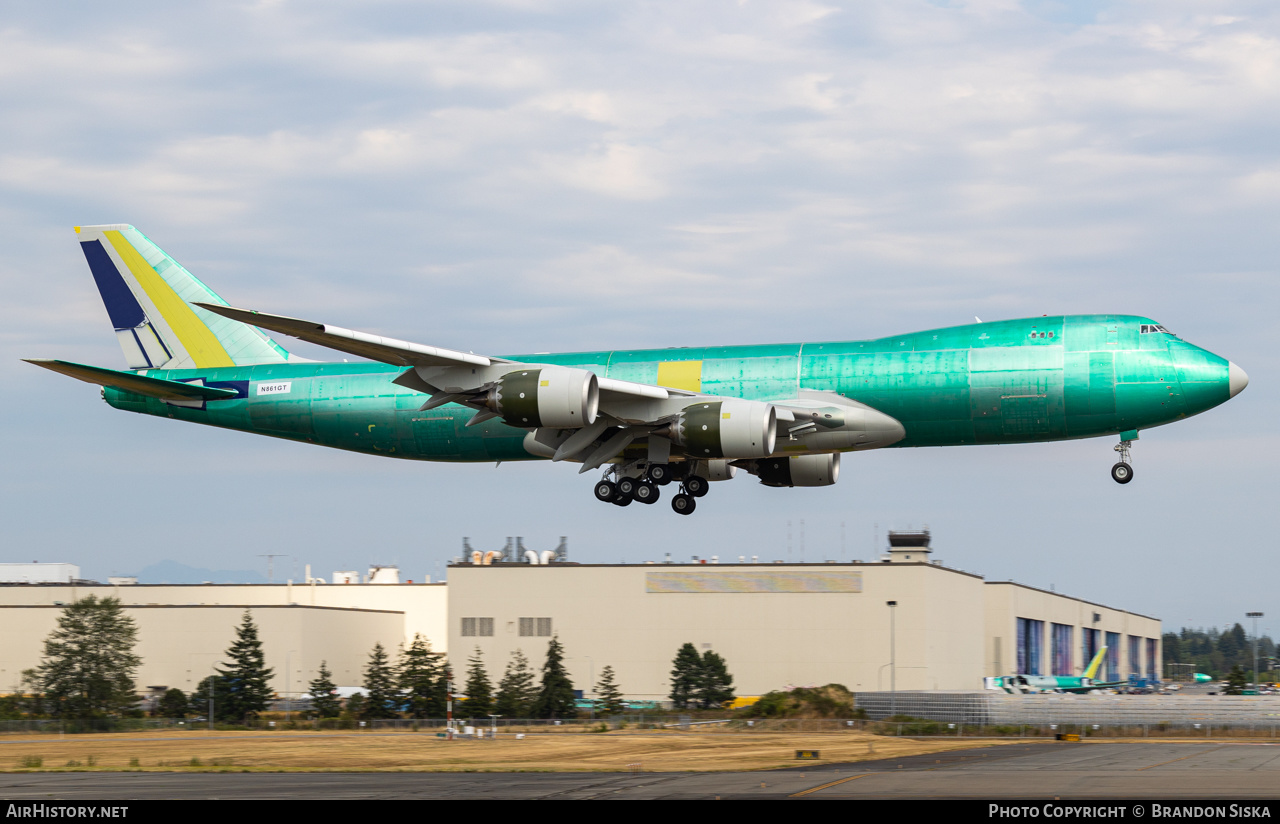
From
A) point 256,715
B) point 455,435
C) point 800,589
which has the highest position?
point 455,435

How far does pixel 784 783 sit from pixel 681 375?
14966mm

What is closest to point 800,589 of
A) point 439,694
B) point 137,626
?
point 439,694

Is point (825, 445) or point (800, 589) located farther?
point (800, 589)

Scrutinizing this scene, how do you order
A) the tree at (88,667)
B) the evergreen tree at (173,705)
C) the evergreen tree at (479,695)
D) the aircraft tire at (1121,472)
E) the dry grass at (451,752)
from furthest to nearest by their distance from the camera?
the evergreen tree at (173,705) → the tree at (88,667) → the evergreen tree at (479,695) → the dry grass at (451,752) → the aircraft tire at (1121,472)

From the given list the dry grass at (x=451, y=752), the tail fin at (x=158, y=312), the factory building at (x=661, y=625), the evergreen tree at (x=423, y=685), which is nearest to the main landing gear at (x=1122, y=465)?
the dry grass at (x=451, y=752)

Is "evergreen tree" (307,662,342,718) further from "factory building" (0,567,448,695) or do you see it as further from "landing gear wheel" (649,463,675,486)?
"landing gear wheel" (649,463,675,486)

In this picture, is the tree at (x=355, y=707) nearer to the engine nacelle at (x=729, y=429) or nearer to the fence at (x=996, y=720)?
the fence at (x=996, y=720)

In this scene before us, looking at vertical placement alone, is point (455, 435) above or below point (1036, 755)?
above

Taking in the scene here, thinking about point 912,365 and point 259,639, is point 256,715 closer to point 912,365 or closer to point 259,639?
point 259,639

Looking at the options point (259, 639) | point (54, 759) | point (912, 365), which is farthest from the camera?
point (259, 639)

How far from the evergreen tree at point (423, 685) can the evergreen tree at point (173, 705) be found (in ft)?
58.3

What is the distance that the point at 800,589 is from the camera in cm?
11531

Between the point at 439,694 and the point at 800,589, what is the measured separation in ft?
101

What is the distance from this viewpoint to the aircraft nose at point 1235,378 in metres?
45.8
